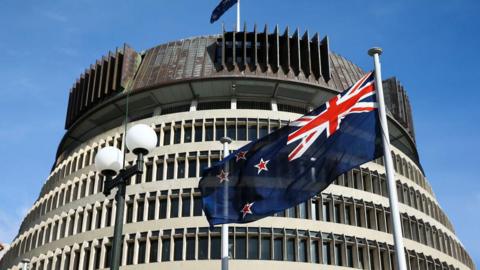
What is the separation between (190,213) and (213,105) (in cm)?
1204

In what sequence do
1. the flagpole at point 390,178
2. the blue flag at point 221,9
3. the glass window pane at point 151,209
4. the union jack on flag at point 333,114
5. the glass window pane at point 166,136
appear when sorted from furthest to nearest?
the blue flag at point 221,9 < the glass window pane at point 166,136 < the glass window pane at point 151,209 < the union jack on flag at point 333,114 < the flagpole at point 390,178

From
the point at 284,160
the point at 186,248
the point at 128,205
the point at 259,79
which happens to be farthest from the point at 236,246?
the point at 284,160

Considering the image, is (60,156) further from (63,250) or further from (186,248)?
(186,248)

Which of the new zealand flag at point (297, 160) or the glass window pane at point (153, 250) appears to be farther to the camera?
the glass window pane at point (153, 250)

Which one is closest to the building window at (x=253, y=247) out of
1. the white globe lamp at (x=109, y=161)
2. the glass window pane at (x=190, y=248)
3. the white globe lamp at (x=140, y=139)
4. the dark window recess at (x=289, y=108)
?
the glass window pane at (x=190, y=248)

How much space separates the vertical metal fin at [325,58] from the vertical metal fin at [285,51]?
3.64m

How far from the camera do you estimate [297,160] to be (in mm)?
16469

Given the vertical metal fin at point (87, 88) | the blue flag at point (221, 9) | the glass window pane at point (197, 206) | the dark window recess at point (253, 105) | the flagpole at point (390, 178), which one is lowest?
the flagpole at point (390, 178)

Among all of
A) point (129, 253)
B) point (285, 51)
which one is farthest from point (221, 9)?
point (129, 253)

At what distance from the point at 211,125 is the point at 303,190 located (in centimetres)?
3449

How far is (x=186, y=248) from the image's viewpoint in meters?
44.3

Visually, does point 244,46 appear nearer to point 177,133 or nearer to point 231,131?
point 231,131

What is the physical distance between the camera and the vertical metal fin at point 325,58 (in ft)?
176

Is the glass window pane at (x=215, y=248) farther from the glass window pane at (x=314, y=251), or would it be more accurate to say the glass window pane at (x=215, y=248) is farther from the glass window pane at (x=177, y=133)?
the glass window pane at (x=177, y=133)
